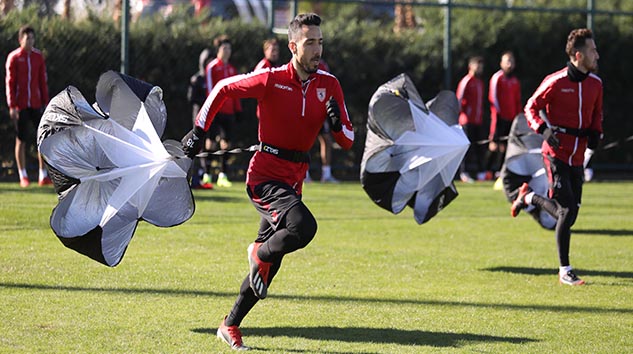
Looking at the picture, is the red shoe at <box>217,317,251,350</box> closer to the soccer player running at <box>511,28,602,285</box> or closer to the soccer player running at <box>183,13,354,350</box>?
the soccer player running at <box>183,13,354,350</box>

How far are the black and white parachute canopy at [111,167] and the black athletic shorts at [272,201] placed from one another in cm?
66

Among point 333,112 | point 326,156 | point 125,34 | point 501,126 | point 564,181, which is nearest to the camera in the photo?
point 333,112

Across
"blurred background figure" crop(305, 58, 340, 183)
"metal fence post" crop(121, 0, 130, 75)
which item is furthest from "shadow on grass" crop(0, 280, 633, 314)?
"blurred background figure" crop(305, 58, 340, 183)

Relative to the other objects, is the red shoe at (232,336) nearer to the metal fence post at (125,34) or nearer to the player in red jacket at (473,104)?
the metal fence post at (125,34)

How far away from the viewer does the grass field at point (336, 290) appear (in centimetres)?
713

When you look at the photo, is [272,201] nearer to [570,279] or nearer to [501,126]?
[570,279]

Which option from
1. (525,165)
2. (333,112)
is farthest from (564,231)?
(333,112)

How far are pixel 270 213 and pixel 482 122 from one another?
572 inches

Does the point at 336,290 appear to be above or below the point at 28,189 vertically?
above

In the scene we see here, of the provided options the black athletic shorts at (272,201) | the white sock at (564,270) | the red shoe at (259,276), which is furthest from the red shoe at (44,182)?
the red shoe at (259,276)

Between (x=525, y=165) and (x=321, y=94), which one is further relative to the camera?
(x=525, y=165)

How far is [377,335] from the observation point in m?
7.34

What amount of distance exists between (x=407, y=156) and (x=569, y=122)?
1713mm

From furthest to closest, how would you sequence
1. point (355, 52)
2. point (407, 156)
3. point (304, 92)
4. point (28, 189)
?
point (355, 52) < point (28, 189) < point (407, 156) < point (304, 92)
